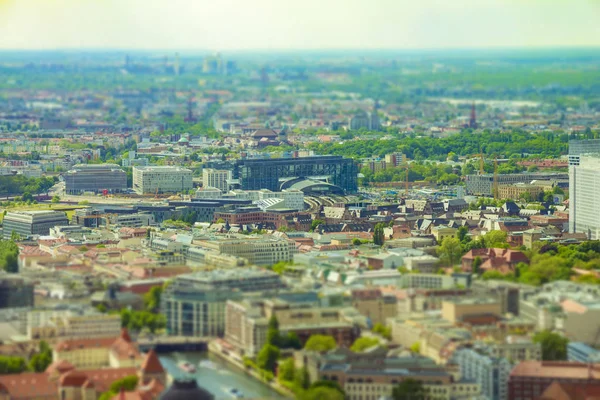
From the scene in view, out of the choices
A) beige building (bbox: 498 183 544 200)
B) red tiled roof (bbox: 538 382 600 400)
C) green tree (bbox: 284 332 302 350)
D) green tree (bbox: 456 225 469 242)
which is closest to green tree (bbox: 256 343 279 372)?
green tree (bbox: 284 332 302 350)

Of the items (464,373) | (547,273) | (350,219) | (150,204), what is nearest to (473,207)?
(350,219)

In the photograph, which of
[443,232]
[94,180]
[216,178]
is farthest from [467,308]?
[94,180]

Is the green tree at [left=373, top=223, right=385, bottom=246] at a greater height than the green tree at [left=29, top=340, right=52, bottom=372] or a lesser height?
greater

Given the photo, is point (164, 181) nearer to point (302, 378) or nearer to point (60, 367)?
point (60, 367)

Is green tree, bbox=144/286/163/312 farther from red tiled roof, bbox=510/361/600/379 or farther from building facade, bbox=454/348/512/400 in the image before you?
red tiled roof, bbox=510/361/600/379

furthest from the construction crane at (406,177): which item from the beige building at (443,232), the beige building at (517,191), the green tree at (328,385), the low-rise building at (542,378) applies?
the green tree at (328,385)

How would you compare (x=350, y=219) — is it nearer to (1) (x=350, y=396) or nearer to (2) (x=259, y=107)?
(1) (x=350, y=396)

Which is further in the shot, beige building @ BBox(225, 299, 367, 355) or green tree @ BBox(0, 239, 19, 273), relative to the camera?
green tree @ BBox(0, 239, 19, 273)
